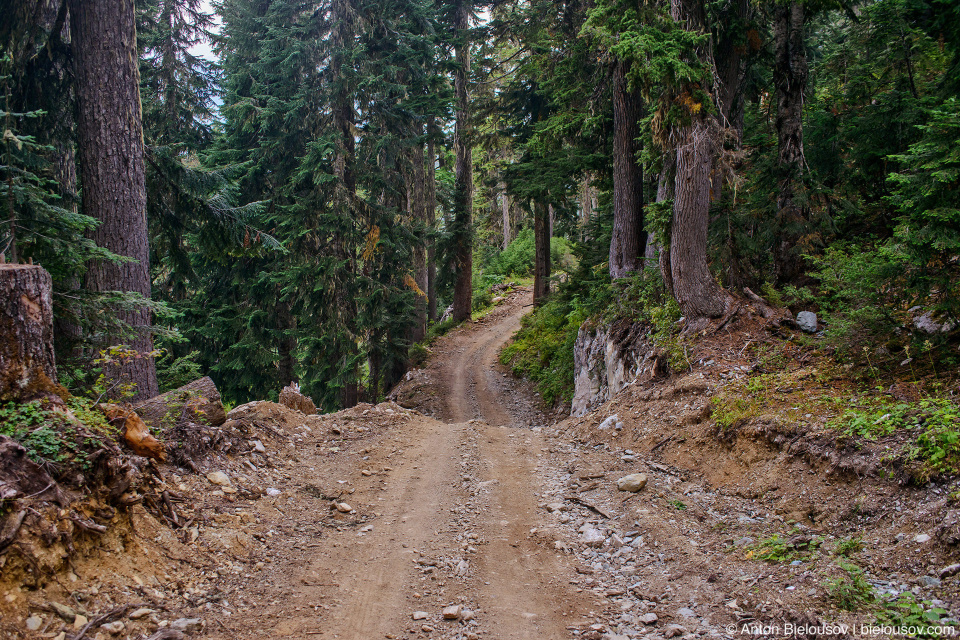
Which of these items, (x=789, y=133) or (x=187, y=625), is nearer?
(x=187, y=625)

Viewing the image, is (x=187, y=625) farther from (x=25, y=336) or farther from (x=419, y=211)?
(x=419, y=211)

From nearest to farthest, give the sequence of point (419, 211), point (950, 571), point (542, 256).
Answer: point (950, 571)
point (542, 256)
point (419, 211)

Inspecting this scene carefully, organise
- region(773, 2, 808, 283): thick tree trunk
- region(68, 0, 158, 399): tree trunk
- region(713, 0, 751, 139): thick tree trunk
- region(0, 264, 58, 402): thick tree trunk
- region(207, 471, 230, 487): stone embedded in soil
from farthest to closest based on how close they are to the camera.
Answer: region(713, 0, 751, 139): thick tree trunk < region(773, 2, 808, 283): thick tree trunk < region(68, 0, 158, 399): tree trunk < region(207, 471, 230, 487): stone embedded in soil < region(0, 264, 58, 402): thick tree trunk

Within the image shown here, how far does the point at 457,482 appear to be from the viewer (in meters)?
7.38

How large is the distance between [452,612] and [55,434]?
360cm

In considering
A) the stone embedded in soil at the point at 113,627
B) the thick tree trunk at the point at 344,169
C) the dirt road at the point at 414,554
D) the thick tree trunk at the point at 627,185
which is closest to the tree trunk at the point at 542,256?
the thick tree trunk at the point at 344,169

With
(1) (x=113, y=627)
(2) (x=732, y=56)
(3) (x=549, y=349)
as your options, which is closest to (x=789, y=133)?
(2) (x=732, y=56)

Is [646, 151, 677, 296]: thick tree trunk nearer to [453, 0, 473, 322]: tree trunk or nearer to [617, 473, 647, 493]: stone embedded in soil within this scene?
[617, 473, 647, 493]: stone embedded in soil

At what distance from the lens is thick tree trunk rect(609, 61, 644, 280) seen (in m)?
13.0

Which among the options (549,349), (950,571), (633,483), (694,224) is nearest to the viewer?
(950,571)

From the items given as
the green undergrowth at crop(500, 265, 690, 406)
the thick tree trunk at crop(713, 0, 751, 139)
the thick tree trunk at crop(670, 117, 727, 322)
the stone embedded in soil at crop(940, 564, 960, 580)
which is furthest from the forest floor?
the thick tree trunk at crop(713, 0, 751, 139)

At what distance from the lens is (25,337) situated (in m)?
4.56

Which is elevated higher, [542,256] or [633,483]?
[542,256]

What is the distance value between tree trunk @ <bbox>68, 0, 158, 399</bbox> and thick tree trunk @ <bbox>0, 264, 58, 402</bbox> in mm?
3353
